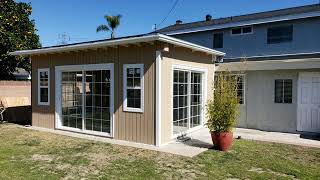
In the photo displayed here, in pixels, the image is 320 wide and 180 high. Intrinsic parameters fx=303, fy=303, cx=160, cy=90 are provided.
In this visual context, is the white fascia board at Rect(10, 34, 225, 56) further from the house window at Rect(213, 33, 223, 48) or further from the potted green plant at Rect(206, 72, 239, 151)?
the house window at Rect(213, 33, 223, 48)

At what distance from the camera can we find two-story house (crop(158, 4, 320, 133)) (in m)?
11.2

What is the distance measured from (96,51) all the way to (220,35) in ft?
31.5

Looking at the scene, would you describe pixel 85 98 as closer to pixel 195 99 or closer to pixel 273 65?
pixel 195 99

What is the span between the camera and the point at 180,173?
6.49m

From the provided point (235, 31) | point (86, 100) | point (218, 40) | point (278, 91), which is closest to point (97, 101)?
point (86, 100)

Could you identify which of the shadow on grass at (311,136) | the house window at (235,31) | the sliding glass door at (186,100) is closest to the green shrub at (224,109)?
the sliding glass door at (186,100)

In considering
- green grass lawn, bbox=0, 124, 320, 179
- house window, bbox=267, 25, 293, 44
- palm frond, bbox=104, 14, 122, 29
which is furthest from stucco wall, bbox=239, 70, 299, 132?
palm frond, bbox=104, 14, 122, 29

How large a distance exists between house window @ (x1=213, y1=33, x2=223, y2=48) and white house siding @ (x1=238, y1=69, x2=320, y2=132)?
5.62 meters

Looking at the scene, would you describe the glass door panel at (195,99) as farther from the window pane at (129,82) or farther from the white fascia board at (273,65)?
the window pane at (129,82)

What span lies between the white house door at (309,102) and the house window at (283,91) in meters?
0.37

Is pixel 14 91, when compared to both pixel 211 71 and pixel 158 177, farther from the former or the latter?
pixel 158 177

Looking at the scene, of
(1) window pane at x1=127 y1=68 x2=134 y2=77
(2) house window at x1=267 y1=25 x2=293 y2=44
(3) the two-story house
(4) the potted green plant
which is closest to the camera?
(4) the potted green plant

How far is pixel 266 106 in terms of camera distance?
12.1 meters

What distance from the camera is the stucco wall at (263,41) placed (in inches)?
581
